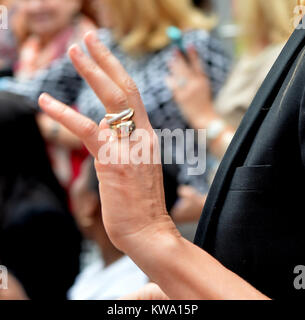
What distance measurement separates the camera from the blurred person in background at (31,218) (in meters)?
2.30

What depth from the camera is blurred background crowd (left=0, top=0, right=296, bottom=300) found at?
2.29 meters

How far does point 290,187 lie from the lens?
1046 mm

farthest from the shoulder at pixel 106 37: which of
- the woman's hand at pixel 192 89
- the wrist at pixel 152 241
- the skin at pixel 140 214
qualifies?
the wrist at pixel 152 241

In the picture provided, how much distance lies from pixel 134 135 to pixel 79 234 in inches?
54.8

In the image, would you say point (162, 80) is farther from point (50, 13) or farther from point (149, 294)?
point (149, 294)

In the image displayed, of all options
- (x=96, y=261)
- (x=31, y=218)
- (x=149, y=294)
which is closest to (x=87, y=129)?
(x=149, y=294)

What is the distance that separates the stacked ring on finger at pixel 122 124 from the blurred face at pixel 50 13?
7.33 ft

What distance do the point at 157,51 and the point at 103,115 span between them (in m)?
0.33

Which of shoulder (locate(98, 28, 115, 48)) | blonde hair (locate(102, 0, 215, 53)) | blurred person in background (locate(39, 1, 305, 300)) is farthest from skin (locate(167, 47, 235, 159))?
blurred person in background (locate(39, 1, 305, 300))

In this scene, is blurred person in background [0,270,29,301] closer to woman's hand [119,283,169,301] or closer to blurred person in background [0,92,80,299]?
blurred person in background [0,92,80,299]

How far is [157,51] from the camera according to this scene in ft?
8.29

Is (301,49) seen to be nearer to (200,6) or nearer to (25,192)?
(25,192)

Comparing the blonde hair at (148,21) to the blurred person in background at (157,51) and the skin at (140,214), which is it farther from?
the skin at (140,214)
